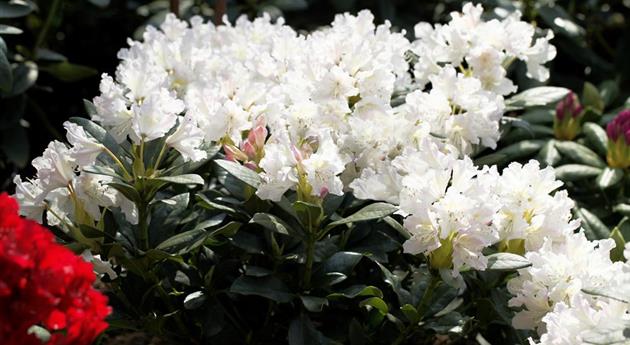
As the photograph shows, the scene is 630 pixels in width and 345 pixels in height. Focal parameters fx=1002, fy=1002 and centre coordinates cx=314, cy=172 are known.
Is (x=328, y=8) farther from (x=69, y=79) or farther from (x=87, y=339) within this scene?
(x=87, y=339)

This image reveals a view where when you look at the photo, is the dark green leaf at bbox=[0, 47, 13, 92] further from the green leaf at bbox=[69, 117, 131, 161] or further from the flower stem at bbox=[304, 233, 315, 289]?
the flower stem at bbox=[304, 233, 315, 289]

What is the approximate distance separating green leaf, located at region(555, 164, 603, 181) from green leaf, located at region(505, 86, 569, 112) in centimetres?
17

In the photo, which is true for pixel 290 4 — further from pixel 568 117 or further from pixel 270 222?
pixel 270 222

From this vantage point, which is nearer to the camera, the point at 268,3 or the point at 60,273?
the point at 60,273

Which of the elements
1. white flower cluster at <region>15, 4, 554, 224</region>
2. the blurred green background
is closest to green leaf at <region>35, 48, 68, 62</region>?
the blurred green background

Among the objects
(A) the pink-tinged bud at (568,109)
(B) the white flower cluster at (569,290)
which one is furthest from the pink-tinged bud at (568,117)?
(B) the white flower cluster at (569,290)

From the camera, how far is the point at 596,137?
8.05ft

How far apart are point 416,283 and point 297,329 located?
232mm

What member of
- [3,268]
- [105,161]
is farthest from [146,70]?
[3,268]

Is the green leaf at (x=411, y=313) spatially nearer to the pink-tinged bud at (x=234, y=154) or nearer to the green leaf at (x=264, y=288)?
the green leaf at (x=264, y=288)

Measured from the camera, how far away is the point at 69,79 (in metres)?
2.82

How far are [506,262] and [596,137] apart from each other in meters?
0.91

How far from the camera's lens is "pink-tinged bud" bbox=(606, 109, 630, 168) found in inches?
90.2

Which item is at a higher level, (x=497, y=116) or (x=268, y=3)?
(x=497, y=116)
